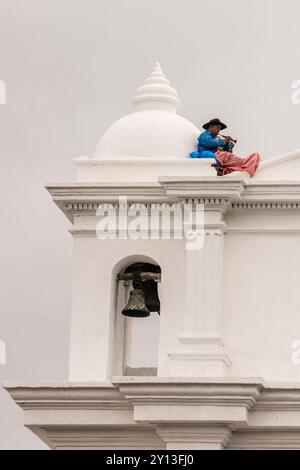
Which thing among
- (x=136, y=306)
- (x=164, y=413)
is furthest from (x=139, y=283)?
(x=164, y=413)

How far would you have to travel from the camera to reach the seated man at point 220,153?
47.9 metres

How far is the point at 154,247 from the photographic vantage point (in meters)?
48.1

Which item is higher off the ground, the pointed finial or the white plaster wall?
the pointed finial

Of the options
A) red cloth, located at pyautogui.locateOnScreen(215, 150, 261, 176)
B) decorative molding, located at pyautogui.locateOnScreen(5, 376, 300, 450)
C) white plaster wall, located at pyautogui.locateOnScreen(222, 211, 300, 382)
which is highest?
red cloth, located at pyautogui.locateOnScreen(215, 150, 261, 176)

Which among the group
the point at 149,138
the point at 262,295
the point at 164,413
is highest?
the point at 149,138

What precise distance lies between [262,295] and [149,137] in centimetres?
298

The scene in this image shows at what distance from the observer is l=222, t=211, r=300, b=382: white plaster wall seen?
47.2 m

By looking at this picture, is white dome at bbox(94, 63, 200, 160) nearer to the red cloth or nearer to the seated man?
the seated man

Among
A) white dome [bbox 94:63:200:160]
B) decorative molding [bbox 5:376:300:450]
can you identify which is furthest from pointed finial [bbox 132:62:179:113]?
decorative molding [bbox 5:376:300:450]

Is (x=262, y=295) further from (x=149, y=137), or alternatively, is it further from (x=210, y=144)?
(x=149, y=137)

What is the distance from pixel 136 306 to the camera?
1900 inches

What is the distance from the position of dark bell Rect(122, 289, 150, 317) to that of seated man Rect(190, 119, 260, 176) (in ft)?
7.23

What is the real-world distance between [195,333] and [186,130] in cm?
332
